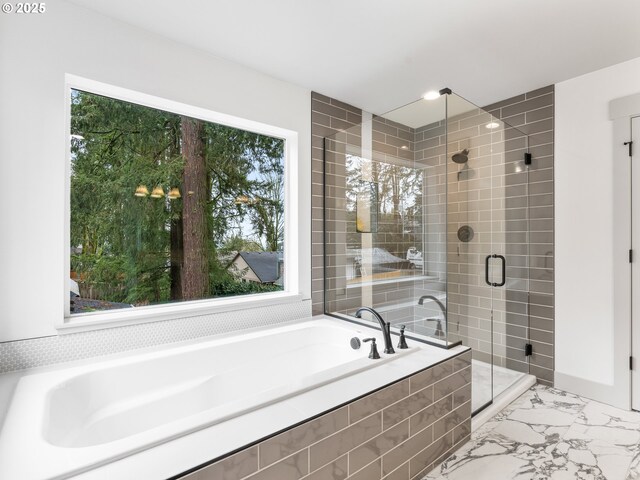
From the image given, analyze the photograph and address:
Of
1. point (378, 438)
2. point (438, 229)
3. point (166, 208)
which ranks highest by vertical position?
point (166, 208)

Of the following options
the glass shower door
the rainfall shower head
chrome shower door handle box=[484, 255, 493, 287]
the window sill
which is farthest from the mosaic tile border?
the rainfall shower head

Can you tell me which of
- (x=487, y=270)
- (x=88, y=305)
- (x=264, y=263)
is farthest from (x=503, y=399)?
(x=88, y=305)

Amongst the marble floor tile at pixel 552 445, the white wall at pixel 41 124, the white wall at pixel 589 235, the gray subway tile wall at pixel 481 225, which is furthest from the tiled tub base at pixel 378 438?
the white wall at pixel 41 124

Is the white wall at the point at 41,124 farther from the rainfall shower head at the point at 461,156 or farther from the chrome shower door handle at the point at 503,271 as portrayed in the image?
the chrome shower door handle at the point at 503,271

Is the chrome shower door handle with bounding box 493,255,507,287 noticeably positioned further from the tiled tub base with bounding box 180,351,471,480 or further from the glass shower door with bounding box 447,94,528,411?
the tiled tub base with bounding box 180,351,471,480

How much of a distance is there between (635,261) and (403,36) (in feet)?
7.39

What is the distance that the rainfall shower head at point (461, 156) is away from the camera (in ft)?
8.48

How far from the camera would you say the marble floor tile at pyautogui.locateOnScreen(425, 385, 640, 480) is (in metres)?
1.91

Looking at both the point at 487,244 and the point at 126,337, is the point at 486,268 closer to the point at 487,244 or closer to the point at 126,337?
the point at 487,244

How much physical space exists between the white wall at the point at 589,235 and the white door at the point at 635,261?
6cm

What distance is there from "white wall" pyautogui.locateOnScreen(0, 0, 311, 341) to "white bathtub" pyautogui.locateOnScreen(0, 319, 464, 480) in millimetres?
→ 414

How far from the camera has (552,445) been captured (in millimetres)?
2160

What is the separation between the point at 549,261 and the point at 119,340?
3.27 metres

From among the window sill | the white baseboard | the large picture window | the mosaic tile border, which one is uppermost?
the large picture window
